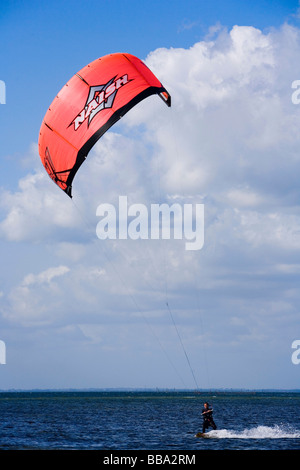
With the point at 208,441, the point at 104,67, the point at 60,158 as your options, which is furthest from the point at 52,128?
the point at 208,441

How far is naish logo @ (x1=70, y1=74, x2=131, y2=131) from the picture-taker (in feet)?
69.5

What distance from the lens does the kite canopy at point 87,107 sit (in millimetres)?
21047

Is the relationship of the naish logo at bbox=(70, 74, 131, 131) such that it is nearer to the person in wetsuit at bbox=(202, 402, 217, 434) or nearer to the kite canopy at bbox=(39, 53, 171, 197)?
the kite canopy at bbox=(39, 53, 171, 197)

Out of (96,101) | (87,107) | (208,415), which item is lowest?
(208,415)

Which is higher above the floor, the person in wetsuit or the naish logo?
the naish logo

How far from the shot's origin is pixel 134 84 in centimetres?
2181

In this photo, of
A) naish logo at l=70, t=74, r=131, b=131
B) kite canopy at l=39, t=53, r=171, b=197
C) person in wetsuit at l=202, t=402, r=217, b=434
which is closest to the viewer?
kite canopy at l=39, t=53, r=171, b=197

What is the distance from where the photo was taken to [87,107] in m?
21.2

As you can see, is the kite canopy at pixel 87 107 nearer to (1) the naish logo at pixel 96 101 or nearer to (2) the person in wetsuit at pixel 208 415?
(1) the naish logo at pixel 96 101

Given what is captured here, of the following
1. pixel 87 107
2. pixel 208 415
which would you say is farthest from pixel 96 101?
pixel 208 415

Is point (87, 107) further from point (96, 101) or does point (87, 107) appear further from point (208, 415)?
point (208, 415)

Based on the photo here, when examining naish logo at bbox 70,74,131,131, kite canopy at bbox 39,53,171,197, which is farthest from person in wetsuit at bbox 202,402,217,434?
naish logo at bbox 70,74,131,131

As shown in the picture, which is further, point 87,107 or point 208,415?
point 208,415

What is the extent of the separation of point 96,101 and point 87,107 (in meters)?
0.39
